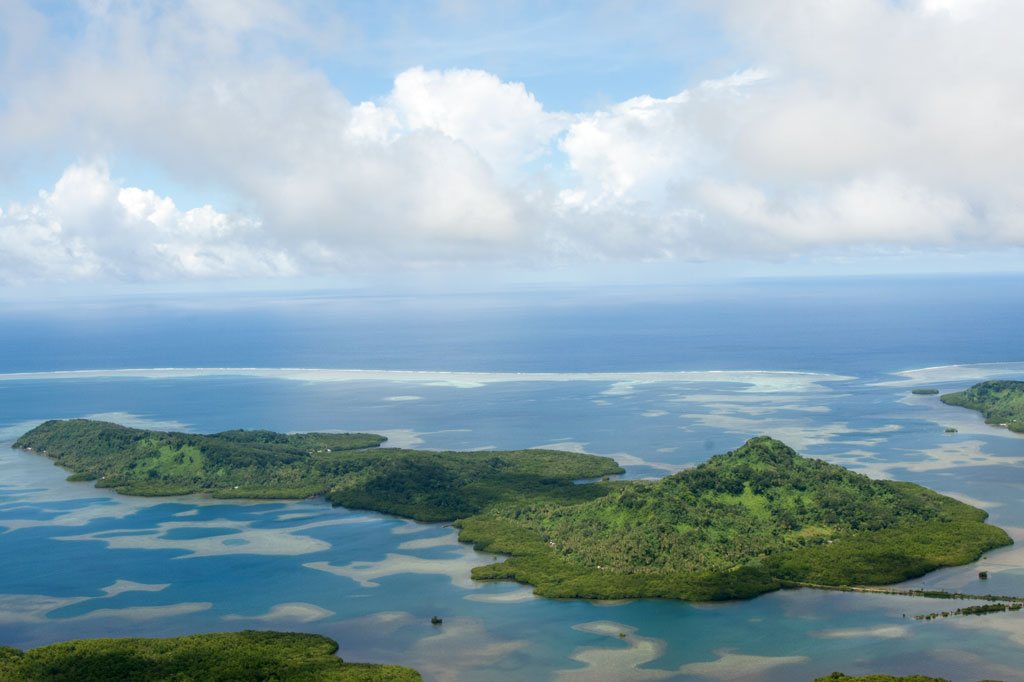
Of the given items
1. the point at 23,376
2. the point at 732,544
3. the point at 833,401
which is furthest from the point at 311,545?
the point at 23,376

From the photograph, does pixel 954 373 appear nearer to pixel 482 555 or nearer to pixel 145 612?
pixel 482 555

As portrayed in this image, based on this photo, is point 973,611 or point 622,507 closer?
point 973,611

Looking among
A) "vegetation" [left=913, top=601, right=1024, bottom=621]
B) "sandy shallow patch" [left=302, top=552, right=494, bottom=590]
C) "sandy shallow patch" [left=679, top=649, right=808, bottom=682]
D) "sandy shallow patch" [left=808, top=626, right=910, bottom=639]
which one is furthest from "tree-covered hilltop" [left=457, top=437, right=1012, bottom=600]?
"sandy shallow patch" [left=679, top=649, right=808, bottom=682]

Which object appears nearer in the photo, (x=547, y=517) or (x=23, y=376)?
(x=547, y=517)

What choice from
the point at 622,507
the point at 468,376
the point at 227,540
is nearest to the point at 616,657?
the point at 622,507

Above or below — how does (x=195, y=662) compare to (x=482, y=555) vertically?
below

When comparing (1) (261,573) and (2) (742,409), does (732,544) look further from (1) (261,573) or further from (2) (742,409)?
(2) (742,409)

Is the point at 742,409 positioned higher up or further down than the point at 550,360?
further down

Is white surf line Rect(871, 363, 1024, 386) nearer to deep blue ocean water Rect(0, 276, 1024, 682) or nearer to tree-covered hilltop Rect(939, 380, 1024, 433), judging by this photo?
deep blue ocean water Rect(0, 276, 1024, 682)

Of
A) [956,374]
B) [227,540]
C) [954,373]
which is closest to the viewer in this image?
[227,540]
